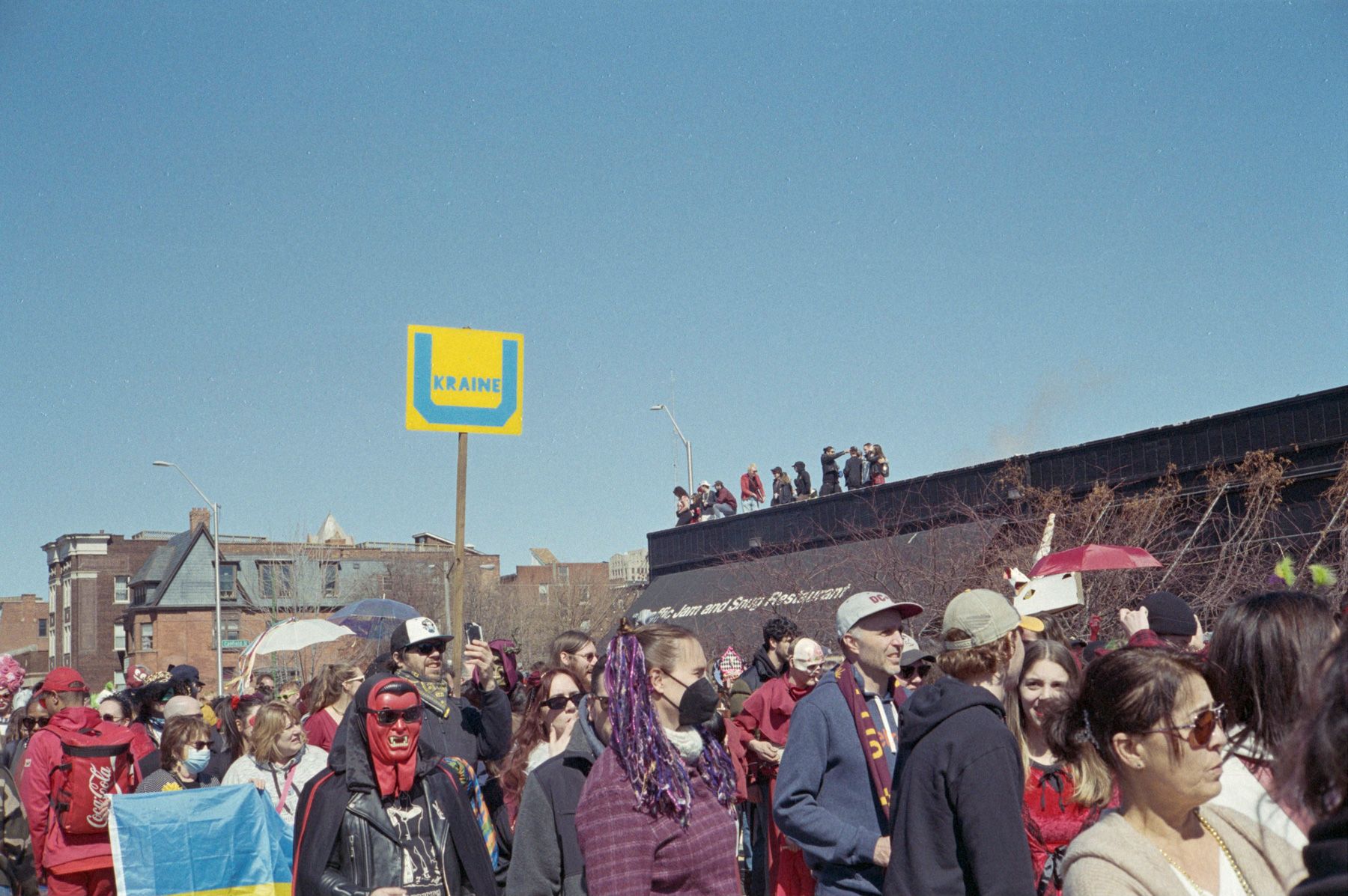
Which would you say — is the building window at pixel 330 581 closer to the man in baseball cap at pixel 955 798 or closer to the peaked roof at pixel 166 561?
the peaked roof at pixel 166 561

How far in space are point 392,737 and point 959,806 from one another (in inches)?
88.6

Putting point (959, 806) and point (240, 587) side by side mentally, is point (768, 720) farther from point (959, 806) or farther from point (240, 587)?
point (240, 587)

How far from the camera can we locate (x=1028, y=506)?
21875 millimetres

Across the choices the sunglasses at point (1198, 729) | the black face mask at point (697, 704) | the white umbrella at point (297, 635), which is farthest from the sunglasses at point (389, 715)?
the white umbrella at point (297, 635)

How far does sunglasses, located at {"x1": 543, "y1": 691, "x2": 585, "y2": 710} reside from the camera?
6633 millimetres

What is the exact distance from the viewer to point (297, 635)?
16266 mm

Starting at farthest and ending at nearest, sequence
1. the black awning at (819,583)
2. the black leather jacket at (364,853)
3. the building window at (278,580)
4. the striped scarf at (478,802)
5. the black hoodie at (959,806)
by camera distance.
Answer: the building window at (278,580), the black awning at (819,583), the striped scarf at (478,802), the black leather jacket at (364,853), the black hoodie at (959,806)

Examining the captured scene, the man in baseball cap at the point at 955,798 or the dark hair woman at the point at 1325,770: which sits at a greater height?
the dark hair woman at the point at 1325,770

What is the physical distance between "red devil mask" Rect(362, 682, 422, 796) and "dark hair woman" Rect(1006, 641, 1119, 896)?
2.33m

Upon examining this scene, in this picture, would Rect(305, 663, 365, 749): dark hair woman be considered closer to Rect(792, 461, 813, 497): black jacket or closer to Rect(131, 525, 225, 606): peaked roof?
Rect(792, 461, 813, 497): black jacket

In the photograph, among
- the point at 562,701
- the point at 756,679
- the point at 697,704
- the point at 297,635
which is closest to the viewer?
the point at 697,704

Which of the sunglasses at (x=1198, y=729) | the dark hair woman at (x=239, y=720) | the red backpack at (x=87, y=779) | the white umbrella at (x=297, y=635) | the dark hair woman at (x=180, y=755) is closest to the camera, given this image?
the sunglasses at (x=1198, y=729)

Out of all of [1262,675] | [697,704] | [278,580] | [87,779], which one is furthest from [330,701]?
[278,580]

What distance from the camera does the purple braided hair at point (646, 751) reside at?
4.01 m
